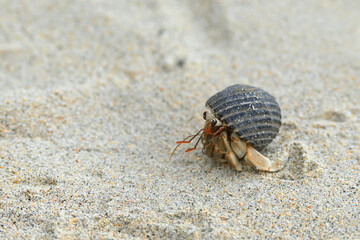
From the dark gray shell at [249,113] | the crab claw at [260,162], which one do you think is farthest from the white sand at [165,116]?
the dark gray shell at [249,113]

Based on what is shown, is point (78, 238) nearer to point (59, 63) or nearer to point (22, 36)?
point (59, 63)

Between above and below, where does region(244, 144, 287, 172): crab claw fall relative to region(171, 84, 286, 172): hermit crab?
below

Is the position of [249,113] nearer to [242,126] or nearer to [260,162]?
[242,126]

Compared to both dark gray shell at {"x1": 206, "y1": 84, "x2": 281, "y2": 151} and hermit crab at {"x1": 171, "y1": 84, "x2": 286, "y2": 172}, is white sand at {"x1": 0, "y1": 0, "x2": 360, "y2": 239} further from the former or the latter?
dark gray shell at {"x1": 206, "y1": 84, "x2": 281, "y2": 151}

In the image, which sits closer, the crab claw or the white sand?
the white sand

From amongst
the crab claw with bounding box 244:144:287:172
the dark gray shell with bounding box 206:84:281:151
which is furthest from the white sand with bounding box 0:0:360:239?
the dark gray shell with bounding box 206:84:281:151

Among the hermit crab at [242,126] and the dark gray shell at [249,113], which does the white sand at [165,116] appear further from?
the dark gray shell at [249,113]

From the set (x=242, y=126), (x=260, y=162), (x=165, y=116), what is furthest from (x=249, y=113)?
(x=165, y=116)
